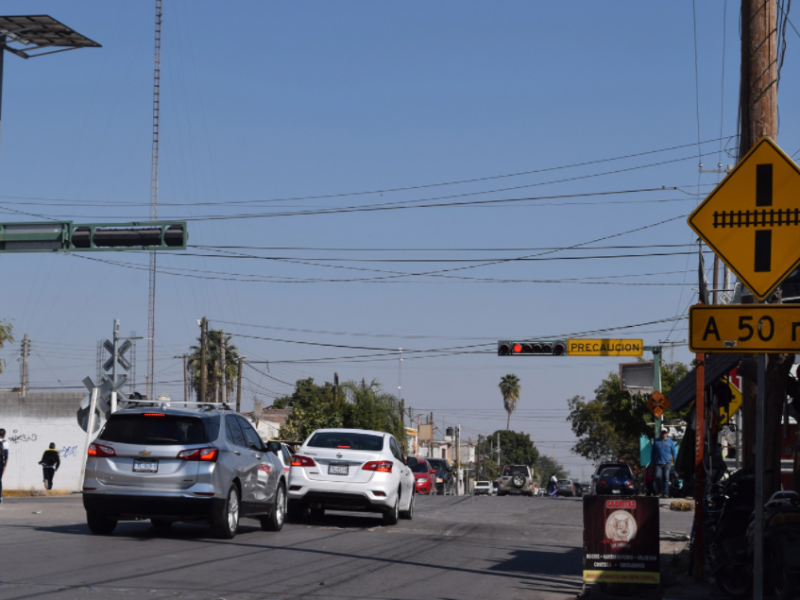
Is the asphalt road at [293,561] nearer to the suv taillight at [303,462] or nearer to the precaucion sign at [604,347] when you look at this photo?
the suv taillight at [303,462]

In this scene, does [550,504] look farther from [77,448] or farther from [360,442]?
[77,448]

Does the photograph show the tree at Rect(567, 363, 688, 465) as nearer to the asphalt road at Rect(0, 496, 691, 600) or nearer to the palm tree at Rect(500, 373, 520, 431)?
the palm tree at Rect(500, 373, 520, 431)

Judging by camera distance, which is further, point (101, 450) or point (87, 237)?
point (87, 237)

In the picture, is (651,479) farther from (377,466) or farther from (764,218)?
(764,218)

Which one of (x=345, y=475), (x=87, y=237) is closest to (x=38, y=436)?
(x=87, y=237)

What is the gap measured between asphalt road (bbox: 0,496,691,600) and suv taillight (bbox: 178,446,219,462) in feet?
3.56

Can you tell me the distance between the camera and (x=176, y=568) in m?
10.4

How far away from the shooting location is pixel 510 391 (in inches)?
4579

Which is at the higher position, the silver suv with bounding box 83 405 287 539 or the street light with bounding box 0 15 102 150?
the street light with bounding box 0 15 102 150

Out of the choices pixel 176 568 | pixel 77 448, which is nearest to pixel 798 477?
pixel 176 568

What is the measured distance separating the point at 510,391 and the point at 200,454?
10463 centimetres

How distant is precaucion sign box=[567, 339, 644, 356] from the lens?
47.2 metres

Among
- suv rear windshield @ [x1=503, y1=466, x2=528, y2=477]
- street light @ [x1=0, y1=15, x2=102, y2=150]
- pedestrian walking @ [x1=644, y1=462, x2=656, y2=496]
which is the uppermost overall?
street light @ [x1=0, y1=15, x2=102, y2=150]

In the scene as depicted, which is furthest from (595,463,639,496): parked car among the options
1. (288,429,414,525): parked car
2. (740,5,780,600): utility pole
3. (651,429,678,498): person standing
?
(740,5,780,600): utility pole
